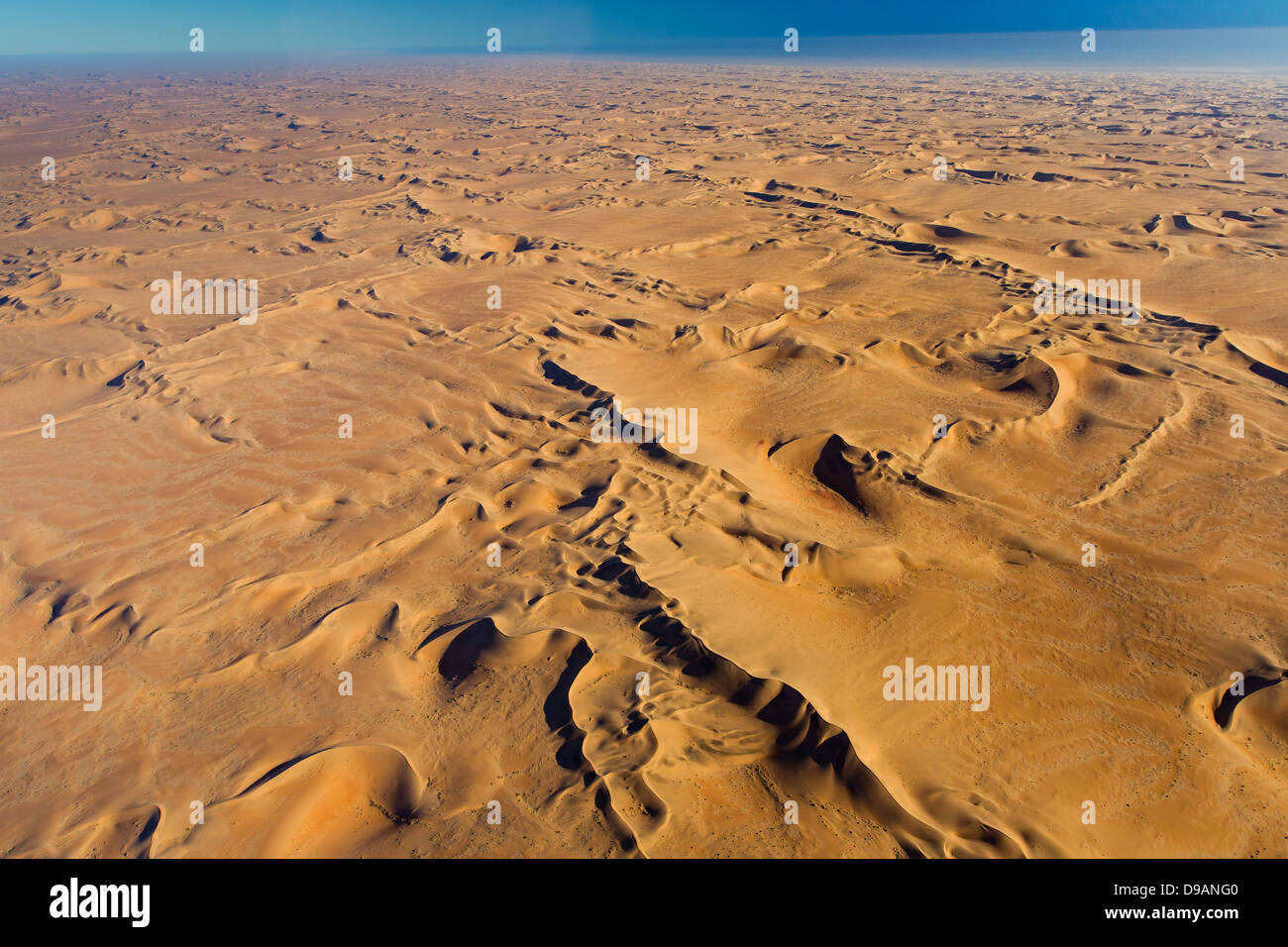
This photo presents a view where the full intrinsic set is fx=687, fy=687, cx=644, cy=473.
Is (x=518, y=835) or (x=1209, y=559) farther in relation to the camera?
(x=1209, y=559)

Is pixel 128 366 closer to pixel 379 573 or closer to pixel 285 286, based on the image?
pixel 285 286

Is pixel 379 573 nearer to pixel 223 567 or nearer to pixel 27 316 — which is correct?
pixel 223 567

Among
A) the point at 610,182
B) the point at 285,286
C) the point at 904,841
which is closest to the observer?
the point at 904,841
